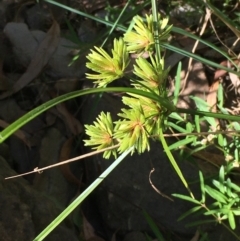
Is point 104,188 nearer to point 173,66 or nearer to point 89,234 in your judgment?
point 89,234

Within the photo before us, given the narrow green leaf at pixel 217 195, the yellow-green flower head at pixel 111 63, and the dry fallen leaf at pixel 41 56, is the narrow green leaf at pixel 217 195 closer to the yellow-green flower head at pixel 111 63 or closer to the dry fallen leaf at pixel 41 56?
the yellow-green flower head at pixel 111 63

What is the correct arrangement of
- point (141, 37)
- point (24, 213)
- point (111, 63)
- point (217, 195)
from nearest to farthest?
point (111, 63) → point (141, 37) → point (24, 213) → point (217, 195)

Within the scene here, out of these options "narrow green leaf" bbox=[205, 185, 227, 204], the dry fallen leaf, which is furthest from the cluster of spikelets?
the dry fallen leaf

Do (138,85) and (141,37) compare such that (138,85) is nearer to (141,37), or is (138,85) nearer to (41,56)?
(141,37)

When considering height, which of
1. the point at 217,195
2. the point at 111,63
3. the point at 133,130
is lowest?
the point at 217,195

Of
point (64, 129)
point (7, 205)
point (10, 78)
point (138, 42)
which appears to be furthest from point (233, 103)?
point (138, 42)

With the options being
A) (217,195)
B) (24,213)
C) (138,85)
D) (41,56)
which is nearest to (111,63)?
(138,85)

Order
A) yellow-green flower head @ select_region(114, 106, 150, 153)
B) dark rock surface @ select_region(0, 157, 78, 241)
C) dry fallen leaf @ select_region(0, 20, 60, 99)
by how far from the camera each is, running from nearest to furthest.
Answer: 1. yellow-green flower head @ select_region(114, 106, 150, 153)
2. dark rock surface @ select_region(0, 157, 78, 241)
3. dry fallen leaf @ select_region(0, 20, 60, 99)

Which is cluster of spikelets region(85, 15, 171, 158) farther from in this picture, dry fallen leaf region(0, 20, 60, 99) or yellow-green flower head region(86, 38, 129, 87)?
dry fallen leaf region(0, 20, 60, 99)
